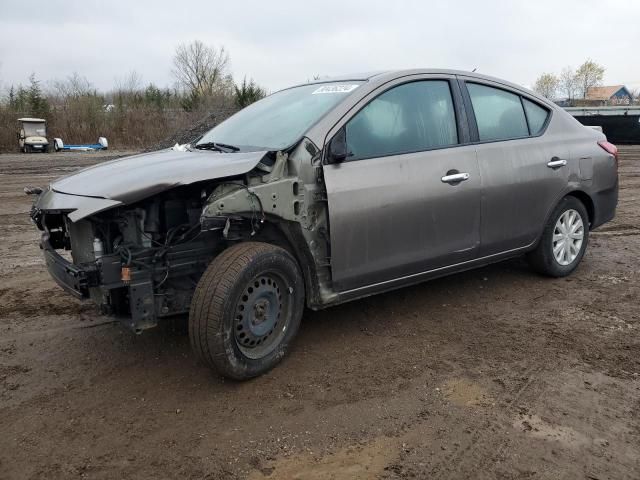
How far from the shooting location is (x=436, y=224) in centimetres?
406

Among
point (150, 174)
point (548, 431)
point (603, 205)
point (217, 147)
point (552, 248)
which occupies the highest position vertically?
point (217, 147)

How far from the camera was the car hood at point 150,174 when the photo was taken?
3.08 m

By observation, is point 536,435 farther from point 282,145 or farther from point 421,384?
point 282,145

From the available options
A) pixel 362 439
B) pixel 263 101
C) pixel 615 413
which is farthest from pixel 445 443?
pixel 263 101

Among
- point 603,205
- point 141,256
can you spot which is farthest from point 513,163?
point 141,256

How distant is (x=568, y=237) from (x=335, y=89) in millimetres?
2704


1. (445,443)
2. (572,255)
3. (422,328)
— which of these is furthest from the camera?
(572,255)

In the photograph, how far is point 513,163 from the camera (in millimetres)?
4531

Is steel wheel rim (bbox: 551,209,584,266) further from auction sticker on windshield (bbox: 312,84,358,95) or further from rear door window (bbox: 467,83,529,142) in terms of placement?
auction sticker on windshield (bbox: 312,84,358,95)

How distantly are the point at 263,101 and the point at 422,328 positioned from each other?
7.61 feet

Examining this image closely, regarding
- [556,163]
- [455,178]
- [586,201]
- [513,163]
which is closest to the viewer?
[455,178]

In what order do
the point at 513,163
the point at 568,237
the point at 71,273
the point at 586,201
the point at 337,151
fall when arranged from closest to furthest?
1. the point at 71,273
2. the point at 337,151
3. the point at 513,163
4. the point at 568,237
5. the point at 586,201

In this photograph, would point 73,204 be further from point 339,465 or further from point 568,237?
point 568,237

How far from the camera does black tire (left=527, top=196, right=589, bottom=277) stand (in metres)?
4.98
